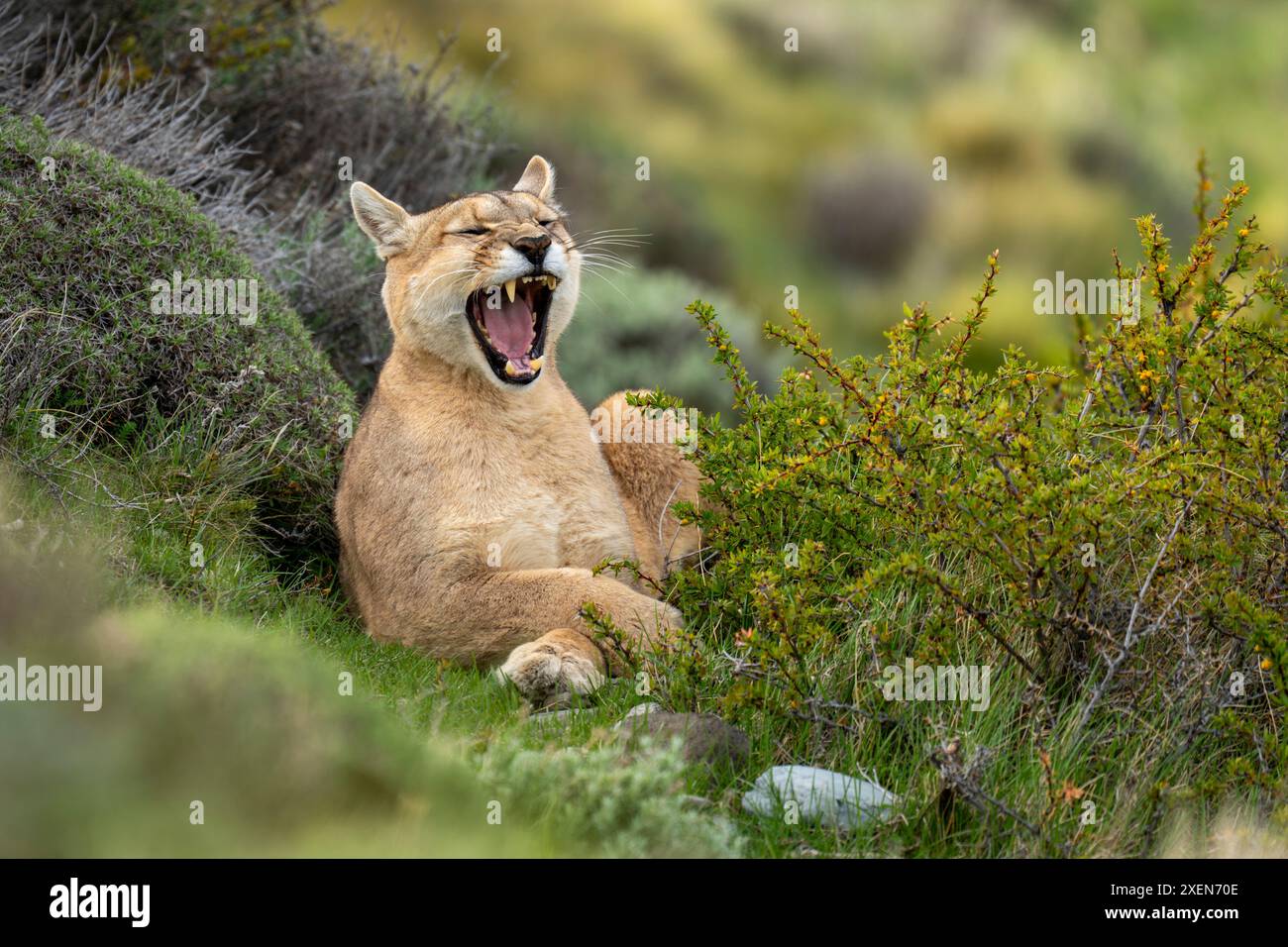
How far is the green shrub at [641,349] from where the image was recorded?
39.1ft

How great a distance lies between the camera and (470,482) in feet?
19.4

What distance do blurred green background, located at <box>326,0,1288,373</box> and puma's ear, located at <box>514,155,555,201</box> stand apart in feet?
29.3

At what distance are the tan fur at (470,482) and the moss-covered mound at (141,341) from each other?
0.48 meters

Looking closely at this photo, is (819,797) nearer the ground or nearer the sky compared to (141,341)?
nearer the ground

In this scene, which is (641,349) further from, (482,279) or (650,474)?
(482,279)

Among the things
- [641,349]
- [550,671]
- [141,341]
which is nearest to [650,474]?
[550,671]

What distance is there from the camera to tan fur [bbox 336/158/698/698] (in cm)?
572

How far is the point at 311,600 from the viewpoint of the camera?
20.3ft

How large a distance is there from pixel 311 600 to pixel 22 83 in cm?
414

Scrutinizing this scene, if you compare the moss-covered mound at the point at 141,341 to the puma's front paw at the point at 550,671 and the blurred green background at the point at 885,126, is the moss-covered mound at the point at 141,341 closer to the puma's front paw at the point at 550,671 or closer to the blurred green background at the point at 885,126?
the puma's front paw at the point at 550,671

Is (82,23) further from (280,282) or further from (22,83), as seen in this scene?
(280,282)

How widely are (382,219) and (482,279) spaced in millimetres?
743

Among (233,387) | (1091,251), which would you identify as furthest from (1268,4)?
(233,387)

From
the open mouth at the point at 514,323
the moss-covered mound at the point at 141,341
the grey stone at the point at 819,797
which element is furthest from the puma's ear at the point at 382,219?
the grey stone at the point at 819,797
